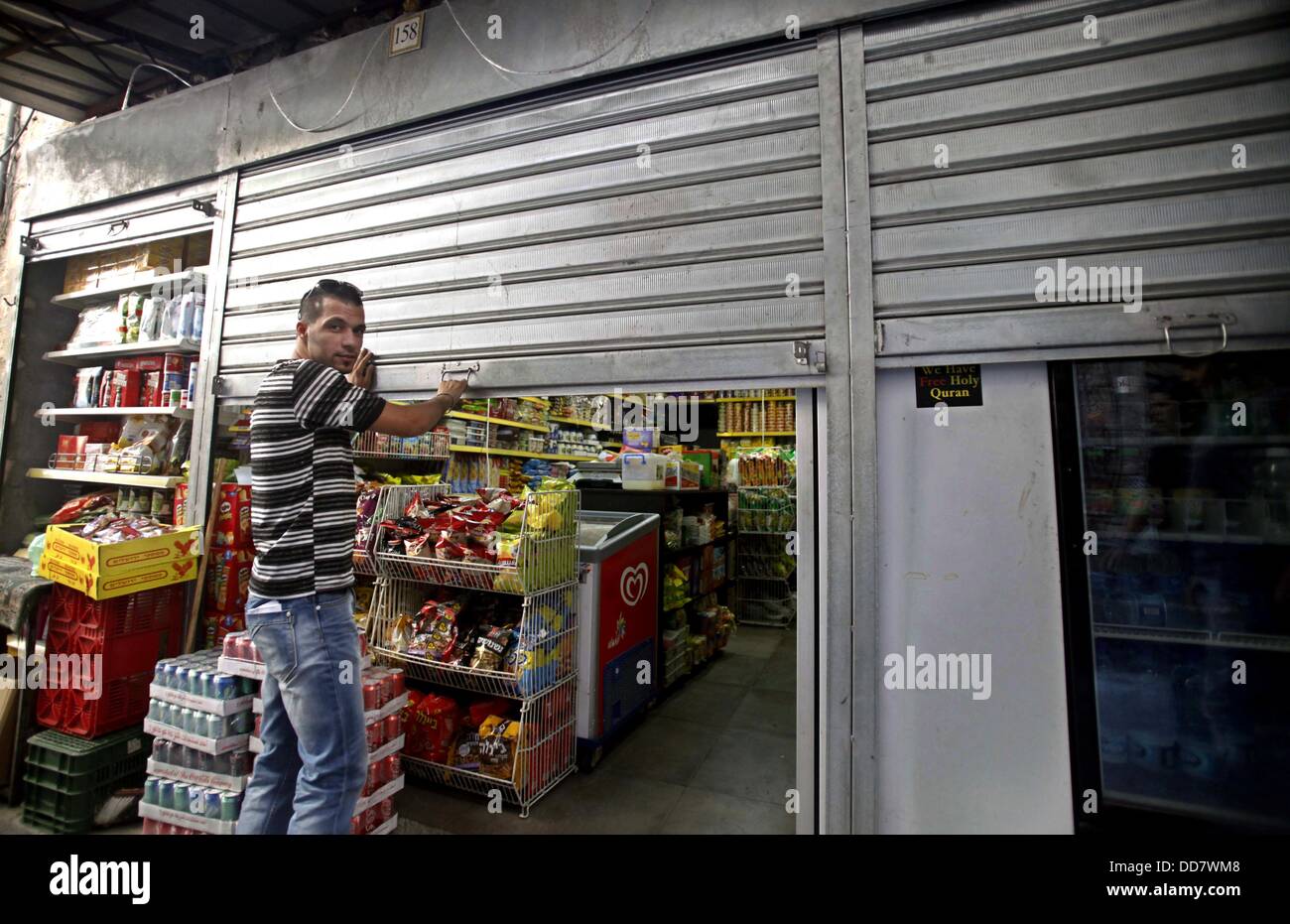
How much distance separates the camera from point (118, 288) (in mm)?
3719

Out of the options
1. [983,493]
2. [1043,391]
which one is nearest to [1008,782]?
[983,493]

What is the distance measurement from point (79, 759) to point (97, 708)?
21 cm

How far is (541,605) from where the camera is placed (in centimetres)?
281

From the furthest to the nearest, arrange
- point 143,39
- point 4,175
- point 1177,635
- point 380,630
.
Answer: point 4,175 < point 143,39 < point 380,630 < point 1177,635

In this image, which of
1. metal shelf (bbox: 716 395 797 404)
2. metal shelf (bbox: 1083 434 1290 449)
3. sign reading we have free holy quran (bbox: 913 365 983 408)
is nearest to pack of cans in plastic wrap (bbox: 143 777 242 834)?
sign reading we have free holy quran (bbox: 913 365 983 408)

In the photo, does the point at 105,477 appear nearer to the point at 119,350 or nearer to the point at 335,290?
the point at 119,350

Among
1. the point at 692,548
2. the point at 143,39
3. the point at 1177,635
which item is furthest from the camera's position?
the point at 692,548

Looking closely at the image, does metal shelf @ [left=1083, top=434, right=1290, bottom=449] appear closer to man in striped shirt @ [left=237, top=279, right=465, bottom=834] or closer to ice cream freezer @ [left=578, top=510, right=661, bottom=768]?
ice cream freezer @ [left=578, top=510, right=661, bottom=768]

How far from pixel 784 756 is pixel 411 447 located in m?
3.64

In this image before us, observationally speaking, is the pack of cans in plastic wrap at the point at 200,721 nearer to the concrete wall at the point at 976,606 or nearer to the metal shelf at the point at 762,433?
the concrete wall at the point at 976,606

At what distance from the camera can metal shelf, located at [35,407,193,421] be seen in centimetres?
332

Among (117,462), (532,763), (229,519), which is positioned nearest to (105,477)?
(117,462)

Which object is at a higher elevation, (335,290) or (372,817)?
(335,290)

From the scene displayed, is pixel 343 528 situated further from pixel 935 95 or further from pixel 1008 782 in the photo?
pixel 935 95
